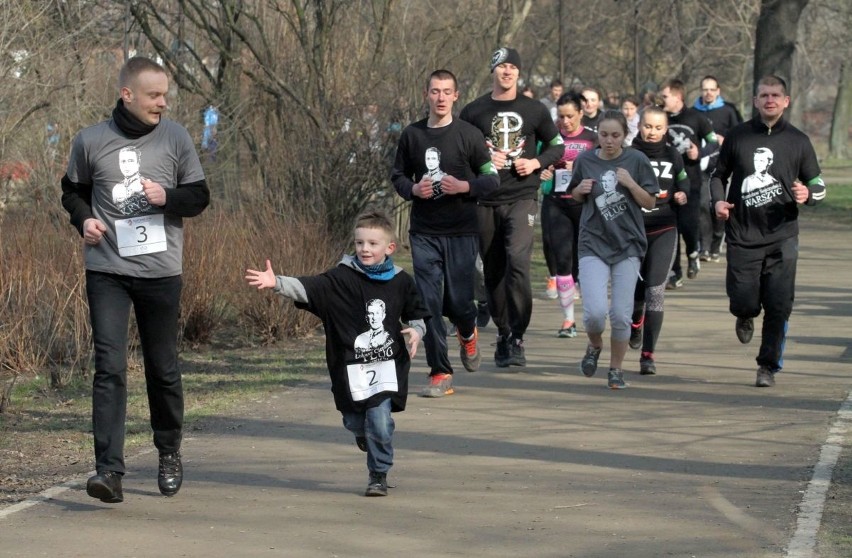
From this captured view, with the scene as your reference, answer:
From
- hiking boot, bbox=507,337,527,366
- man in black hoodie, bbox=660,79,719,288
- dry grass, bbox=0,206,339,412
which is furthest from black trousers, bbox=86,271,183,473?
man in black hoodie, bbox=660,79,719,288

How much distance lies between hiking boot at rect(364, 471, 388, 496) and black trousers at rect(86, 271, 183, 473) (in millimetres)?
893

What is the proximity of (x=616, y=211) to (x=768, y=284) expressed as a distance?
1099 millimetres

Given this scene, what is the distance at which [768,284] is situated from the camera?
9.61m

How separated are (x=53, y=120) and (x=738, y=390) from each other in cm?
722

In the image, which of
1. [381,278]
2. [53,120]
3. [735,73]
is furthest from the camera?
[735,73]

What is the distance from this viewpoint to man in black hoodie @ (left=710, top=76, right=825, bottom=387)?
9.42 meters

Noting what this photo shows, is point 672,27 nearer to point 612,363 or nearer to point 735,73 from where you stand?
point 735,73

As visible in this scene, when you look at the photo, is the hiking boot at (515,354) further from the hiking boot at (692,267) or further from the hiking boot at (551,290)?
the hiking boot at (692,267)

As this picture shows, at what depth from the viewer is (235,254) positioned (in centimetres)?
1209

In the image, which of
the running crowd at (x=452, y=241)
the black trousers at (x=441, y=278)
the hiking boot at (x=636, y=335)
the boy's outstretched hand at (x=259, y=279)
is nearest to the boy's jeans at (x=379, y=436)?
the running crowd at (x=452, y=241)

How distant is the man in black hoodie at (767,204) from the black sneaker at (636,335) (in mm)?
1291

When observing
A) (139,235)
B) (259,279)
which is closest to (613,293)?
(259,279)

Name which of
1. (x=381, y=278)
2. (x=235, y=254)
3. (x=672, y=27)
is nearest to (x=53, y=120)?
(x=235, y=254)

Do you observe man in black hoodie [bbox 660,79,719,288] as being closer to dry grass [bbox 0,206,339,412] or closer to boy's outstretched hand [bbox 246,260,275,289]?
dry grass [bbox 0,206,339,412]
